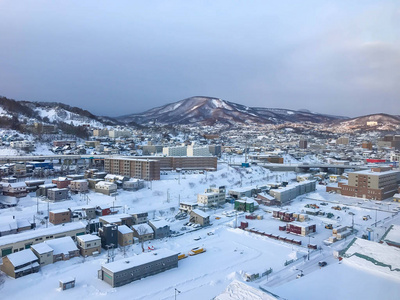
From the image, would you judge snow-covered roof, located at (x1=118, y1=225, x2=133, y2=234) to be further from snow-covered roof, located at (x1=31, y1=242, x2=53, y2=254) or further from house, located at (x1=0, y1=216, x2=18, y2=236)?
house, located at (x1=0, y1=216, x2=18, y2=236)

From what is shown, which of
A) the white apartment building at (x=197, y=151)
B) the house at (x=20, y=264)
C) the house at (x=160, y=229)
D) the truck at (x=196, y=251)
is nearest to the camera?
the house at (x=20, y=264)

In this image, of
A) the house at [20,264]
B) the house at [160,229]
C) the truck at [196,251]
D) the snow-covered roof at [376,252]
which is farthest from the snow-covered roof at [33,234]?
the snow-covered roof at [376,252]

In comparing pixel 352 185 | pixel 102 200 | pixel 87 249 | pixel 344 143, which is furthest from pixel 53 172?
pixel 344 143

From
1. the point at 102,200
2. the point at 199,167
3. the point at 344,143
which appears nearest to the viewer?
the point at 102,200

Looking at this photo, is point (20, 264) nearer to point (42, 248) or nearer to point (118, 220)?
point (42, 248)

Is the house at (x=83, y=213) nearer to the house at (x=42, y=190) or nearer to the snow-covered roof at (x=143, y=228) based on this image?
the snow-covered roof at (x=143, y=228)

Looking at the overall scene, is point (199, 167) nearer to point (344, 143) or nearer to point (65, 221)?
point (65, 221)
